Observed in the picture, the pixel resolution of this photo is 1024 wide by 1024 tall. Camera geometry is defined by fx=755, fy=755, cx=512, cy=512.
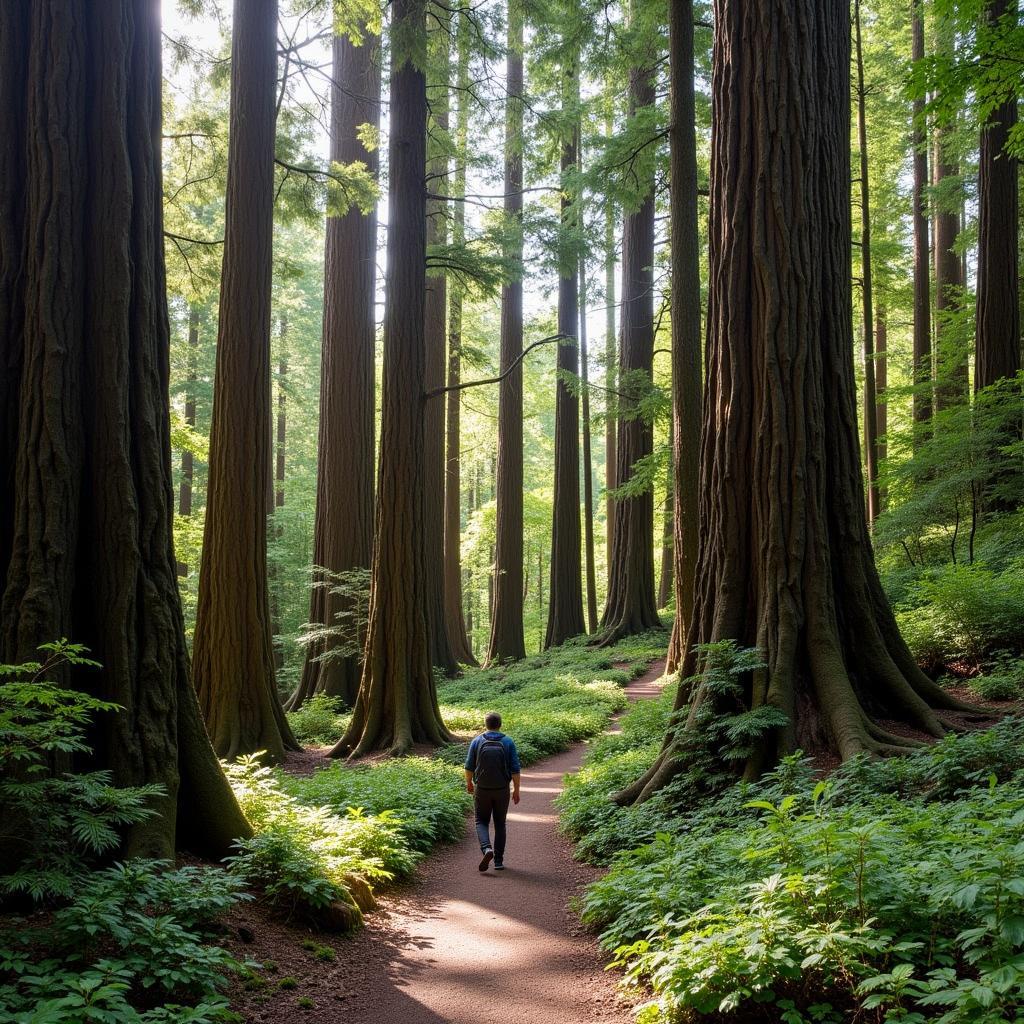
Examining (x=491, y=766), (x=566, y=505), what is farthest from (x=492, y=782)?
(x=566, y=505)

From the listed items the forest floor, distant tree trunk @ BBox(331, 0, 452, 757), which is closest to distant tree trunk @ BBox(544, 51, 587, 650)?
distant tree trunk @ BBox(331, 0, 452, 757)

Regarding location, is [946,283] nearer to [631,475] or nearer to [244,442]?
[631,475]

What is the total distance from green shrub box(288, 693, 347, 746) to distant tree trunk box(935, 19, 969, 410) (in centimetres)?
1152

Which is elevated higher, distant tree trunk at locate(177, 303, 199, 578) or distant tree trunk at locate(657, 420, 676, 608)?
distant tree trunk at locate(177, 303, 199, 578)

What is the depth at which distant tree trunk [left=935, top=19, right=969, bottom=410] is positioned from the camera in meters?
14.0

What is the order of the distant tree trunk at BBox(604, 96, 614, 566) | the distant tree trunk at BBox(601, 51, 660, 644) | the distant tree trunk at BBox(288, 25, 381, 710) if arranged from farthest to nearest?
the distant tree trunk at BBox(601, 51, 660, 644) < the distant tree trunk at BBox(604, 96, 614, 566) < the distant tree trunk at BBox(288, 25, 381, 710)

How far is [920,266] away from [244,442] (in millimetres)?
17320

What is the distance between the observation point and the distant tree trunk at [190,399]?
2386 cm

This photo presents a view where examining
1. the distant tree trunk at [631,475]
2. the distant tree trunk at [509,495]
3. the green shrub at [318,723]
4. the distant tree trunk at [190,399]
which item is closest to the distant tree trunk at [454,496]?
the distant tree trunk at [509,495]

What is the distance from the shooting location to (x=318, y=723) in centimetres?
1216

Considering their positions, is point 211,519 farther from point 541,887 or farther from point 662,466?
point 662,466

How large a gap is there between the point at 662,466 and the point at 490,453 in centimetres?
1843

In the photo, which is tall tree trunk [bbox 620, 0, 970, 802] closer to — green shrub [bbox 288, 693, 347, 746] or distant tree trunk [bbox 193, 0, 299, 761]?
distant tree trunk [bbox 193, 0, 299, 761]

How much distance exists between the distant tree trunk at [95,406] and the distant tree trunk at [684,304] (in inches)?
299
